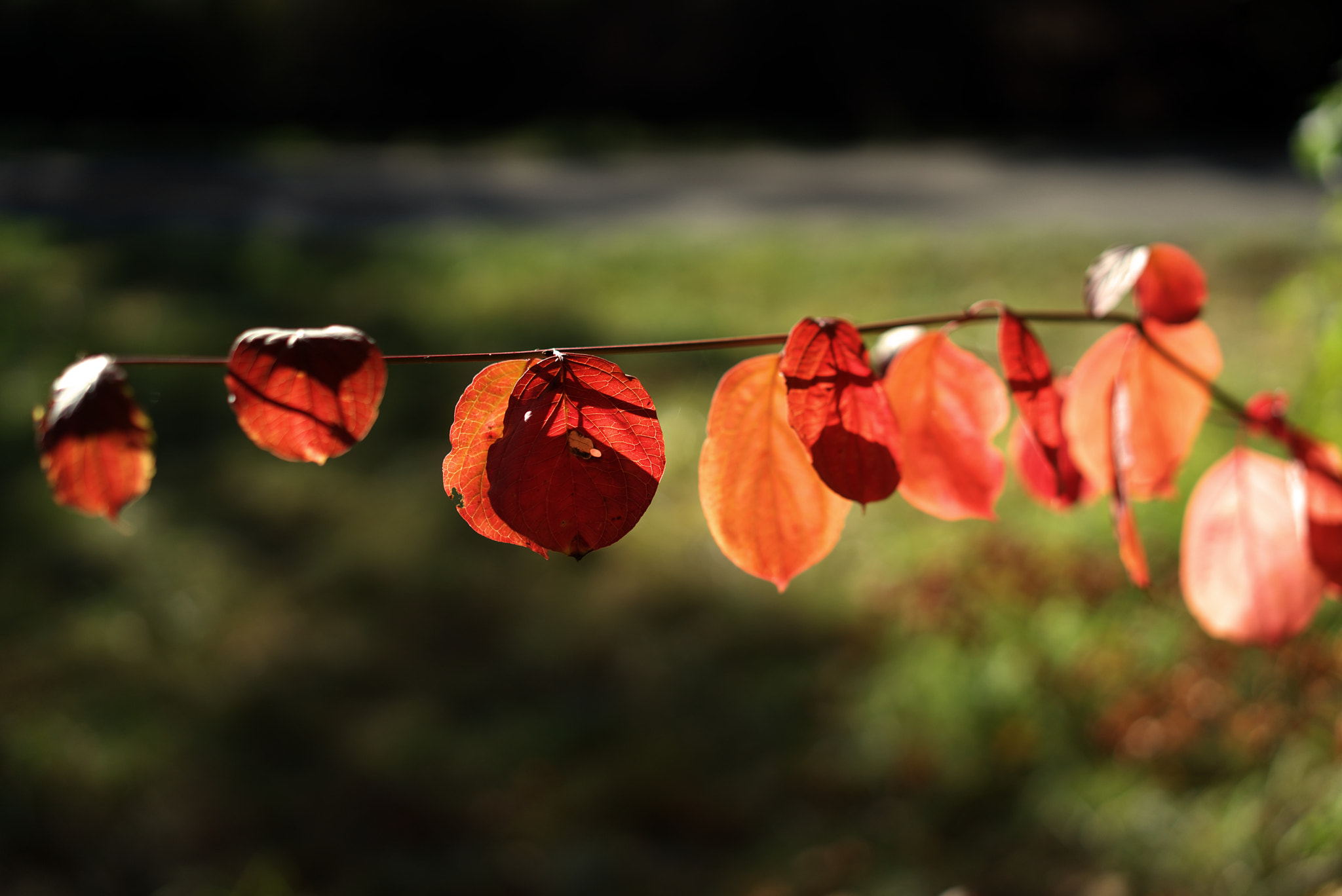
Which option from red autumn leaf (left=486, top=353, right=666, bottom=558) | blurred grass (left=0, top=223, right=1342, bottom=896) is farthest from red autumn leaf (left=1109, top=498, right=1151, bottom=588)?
blurred grass (left=0, top=223, right=1342, bottom=896)

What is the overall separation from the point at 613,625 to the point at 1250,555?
4.94ft

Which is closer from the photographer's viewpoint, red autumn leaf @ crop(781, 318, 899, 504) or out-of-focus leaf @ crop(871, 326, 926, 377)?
red autumn leaf @ crop(781, 318, 899, 504)

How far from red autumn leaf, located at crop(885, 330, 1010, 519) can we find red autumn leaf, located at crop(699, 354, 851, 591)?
0.28ft

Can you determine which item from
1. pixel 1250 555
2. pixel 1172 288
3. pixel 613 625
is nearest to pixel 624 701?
pixel 613 625

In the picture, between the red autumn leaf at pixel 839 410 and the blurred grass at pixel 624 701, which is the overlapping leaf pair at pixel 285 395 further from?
the blurred grass at pixel 624 701

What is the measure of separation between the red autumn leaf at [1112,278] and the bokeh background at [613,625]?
0.95 metres

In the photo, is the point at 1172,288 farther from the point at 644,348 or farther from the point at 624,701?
the point at 624,701

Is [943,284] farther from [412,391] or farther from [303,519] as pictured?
[303,519]

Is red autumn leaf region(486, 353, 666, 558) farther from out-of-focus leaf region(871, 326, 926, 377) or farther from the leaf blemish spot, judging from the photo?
out-of-focus leaf region(871, 326, 926, 377)

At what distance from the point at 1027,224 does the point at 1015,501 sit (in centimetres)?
258

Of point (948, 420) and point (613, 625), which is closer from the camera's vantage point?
point (948, 420)

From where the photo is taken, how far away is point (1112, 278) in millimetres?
493

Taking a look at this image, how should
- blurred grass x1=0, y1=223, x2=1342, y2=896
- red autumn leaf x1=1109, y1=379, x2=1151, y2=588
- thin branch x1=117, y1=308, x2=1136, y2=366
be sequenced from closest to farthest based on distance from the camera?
thin branch x1=117, y1=308, x2=1136, y2=366 < red autumn leaf x1=1109, y1=379, x2=1151, y2=588 < blurred grass x1=0, y1=223, x2=1342, y2=896

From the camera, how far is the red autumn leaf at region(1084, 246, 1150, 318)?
18.7 inches
